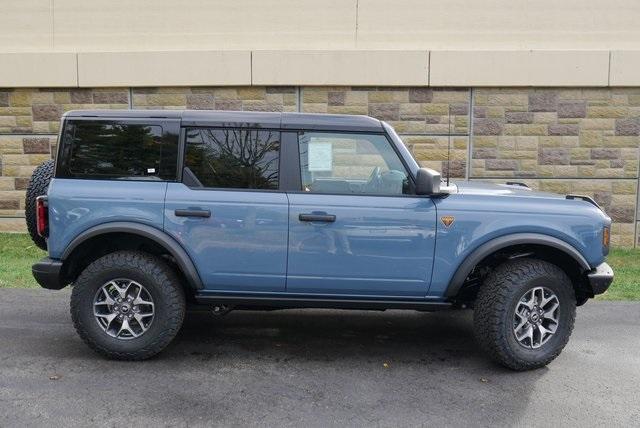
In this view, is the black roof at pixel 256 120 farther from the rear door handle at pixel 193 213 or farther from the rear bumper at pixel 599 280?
the rear bumper at pixel 599 280

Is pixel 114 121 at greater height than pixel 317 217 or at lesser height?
greater

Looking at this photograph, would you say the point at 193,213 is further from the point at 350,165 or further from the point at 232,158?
the point at 350,165

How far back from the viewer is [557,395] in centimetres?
389

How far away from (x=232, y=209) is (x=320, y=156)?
0.78 m

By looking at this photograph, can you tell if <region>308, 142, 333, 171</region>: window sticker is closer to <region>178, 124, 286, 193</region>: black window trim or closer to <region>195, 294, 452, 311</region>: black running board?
<region>178, 124, 286, 193</region>: black window trim

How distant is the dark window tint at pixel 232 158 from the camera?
428 centimetres

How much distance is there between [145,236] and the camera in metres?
4.16
